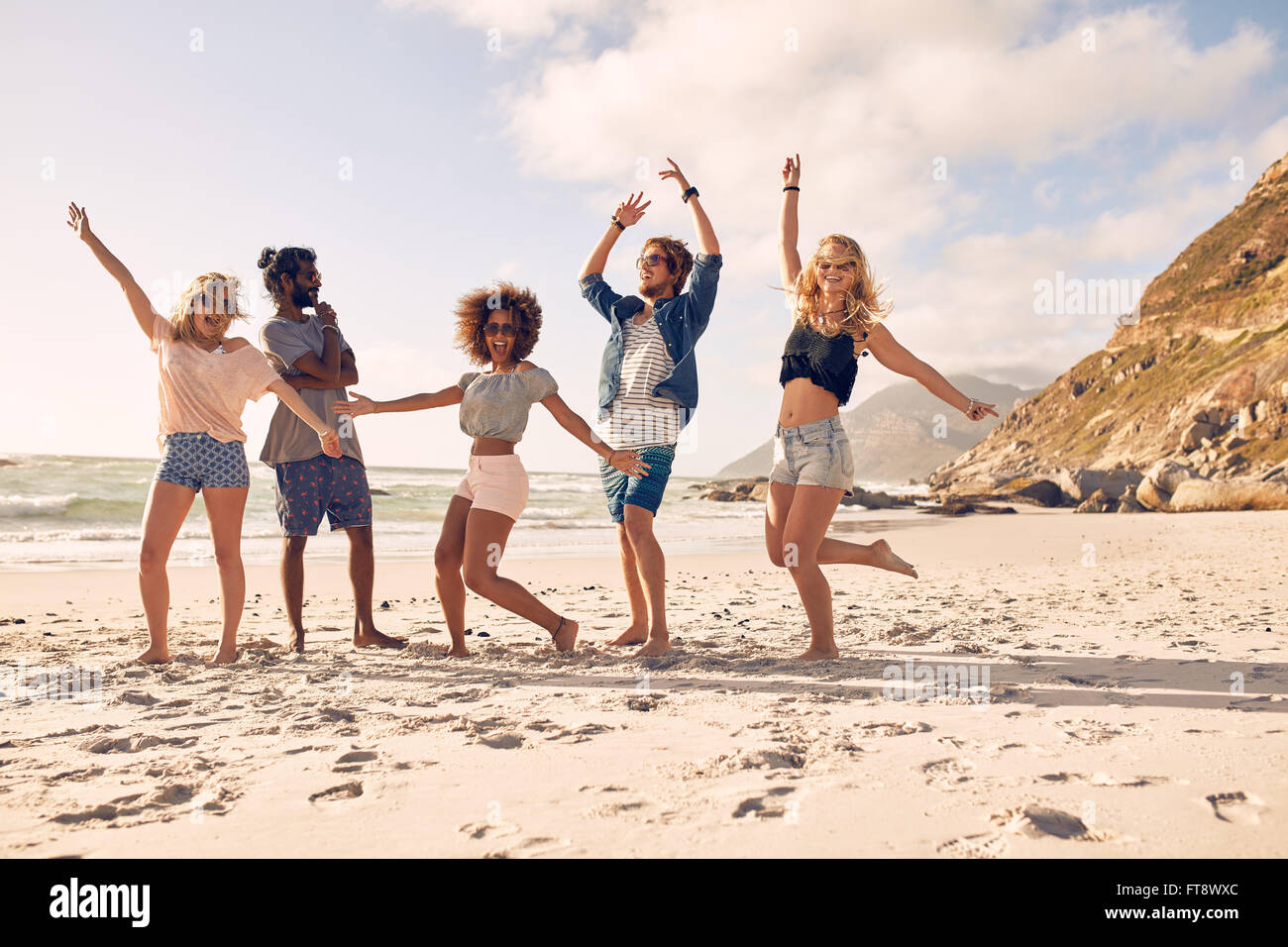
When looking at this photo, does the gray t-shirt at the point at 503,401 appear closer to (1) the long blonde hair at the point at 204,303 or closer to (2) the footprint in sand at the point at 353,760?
(1) the long blonde hair at the point at 204,303

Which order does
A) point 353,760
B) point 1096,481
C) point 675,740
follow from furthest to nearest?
1. point 1096,481
2. point 675,740
3. point 353,760

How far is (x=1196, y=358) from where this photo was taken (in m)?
45.4

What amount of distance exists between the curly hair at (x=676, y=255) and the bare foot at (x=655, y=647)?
1948mm

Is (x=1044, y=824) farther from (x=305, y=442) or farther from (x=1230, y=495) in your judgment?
(x=1230, y=495)

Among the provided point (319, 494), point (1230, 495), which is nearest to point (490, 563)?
point (319, 494)

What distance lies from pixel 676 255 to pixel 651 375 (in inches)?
29.6

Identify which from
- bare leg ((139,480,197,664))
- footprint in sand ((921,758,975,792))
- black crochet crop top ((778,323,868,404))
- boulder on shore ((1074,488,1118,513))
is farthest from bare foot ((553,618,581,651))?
boulder on shore ((1074,488,1118,513))

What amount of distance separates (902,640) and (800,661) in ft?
3.06

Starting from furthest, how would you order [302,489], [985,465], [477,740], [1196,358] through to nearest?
1. [985,465]
2. [1196,358]
3. [302,489]
4. [477,740]

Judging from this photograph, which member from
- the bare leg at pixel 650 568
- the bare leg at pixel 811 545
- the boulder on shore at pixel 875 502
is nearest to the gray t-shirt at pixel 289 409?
the bare leg at pixel 650 568

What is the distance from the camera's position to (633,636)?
15.2 ft

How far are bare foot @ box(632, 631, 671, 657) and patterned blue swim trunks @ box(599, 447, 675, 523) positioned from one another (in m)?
0.66
